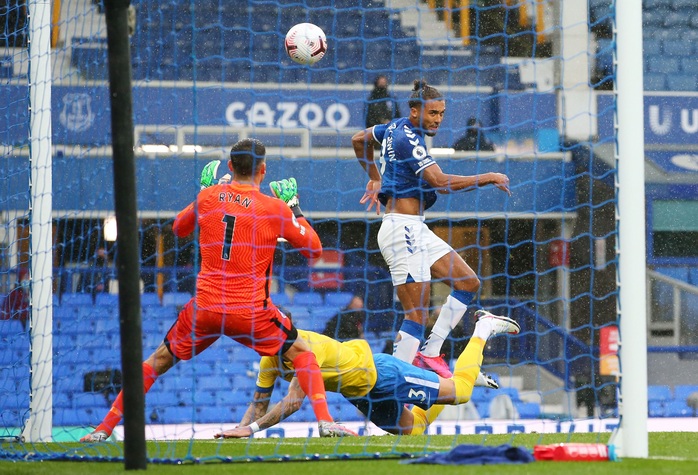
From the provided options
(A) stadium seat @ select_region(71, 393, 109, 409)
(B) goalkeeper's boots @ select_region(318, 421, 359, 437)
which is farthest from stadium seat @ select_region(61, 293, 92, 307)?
(B) goalkeeper's boots @ select_region(318, 421, 359, 437)

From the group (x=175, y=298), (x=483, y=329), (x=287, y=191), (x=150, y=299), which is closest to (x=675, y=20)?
(x=175, y=298)

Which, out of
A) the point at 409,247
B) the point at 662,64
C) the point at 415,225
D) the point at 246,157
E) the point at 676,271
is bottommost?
the point at 676,271

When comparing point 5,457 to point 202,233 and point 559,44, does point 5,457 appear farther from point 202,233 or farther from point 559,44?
point 559,44

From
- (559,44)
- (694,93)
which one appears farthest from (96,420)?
(694,93)

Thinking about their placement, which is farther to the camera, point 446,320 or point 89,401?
point 89,401

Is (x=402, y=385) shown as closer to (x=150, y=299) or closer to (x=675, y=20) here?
(x=150, y=299)

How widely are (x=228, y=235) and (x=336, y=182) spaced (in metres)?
6.10

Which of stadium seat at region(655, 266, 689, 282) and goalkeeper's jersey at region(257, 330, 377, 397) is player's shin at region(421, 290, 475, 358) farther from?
stadium seat at region(655, 266, 689, 282)

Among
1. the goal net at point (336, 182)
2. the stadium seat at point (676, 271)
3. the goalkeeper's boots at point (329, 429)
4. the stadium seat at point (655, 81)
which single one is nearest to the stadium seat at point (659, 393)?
the goal net at point (336, 182)

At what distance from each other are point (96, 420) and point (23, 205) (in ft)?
7.34

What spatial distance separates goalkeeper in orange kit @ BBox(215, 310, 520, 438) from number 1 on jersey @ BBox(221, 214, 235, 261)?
0.60 metres

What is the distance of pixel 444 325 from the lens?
22.0 feet

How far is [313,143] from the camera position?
1220cm

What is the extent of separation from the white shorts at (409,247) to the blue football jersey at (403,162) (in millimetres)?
157
